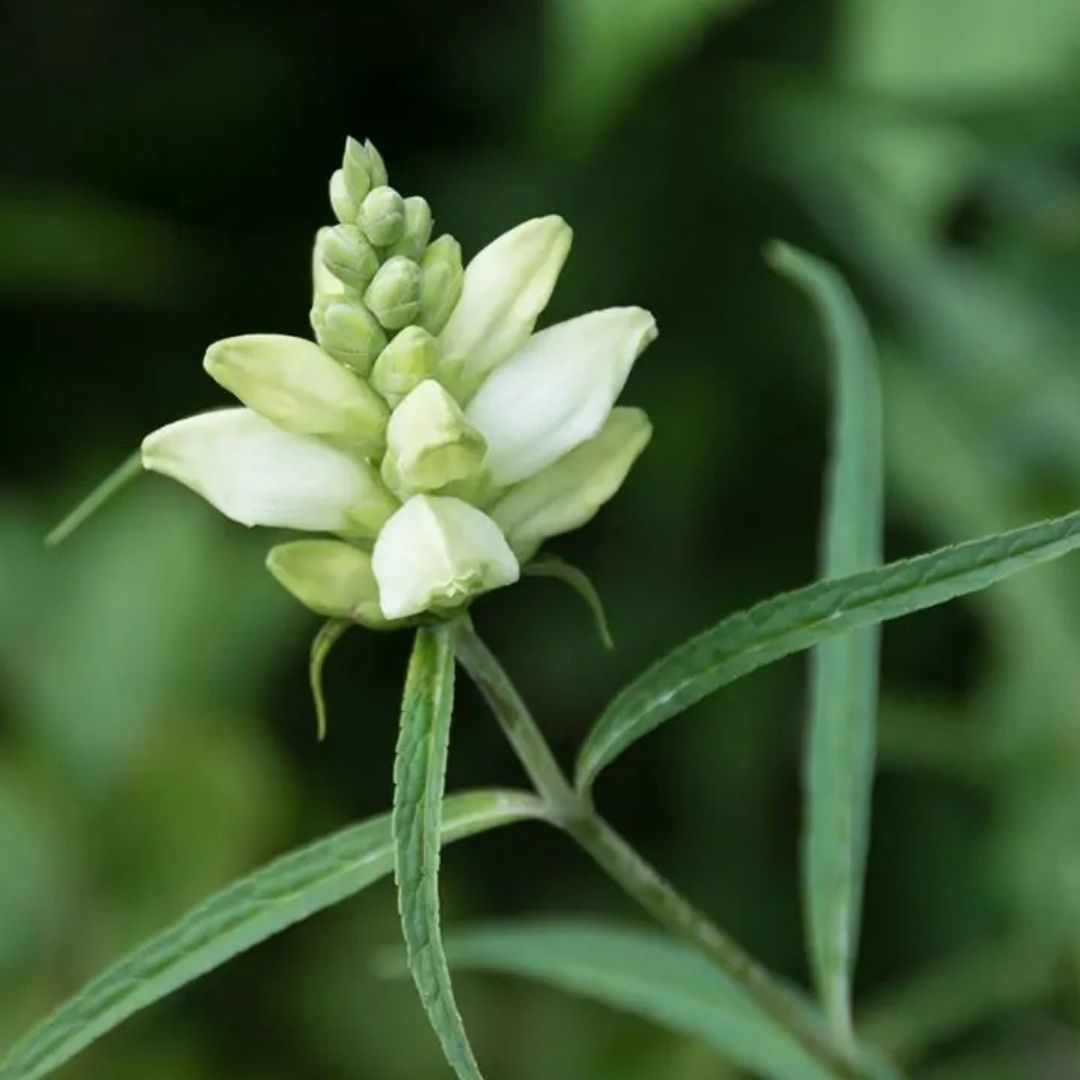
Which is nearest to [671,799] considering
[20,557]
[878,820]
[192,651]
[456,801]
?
[878,820]

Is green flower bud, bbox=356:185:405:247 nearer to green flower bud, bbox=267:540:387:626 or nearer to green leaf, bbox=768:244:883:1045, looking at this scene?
green flower bud, bbox=267:540:387:626

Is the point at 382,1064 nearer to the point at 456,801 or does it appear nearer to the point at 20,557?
the point at 20,557

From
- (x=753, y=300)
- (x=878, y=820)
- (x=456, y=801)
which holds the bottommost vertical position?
(x=456, y=801)

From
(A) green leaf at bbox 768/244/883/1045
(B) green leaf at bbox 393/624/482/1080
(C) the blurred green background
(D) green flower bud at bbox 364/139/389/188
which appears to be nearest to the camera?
(B) green leaf at bbox 393/624/482/1080

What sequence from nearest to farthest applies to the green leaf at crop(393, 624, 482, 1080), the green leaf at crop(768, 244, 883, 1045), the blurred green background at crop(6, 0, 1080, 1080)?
the green leaf at crop(393, 624, 482, 1080) → the green leaf at crop(768, 244, 883, 1045) → the blurred green background at crop(6, 0, 1080, 1080)

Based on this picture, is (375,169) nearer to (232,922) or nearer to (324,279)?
(324,279)

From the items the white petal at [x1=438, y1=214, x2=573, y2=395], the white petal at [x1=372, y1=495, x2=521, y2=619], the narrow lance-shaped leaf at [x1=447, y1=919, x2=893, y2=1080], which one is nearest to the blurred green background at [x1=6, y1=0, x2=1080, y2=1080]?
the narrow lance-shaped leaf at [x1=447, y1=919, x2=893, y2=1080]

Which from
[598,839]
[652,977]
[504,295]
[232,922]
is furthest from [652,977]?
[504,295]
